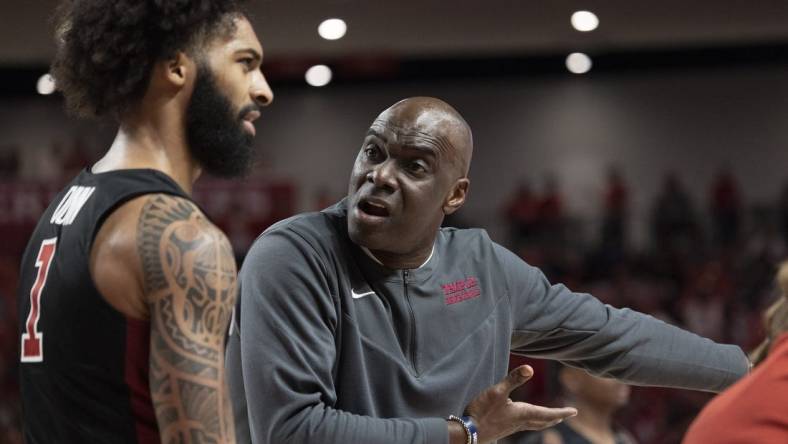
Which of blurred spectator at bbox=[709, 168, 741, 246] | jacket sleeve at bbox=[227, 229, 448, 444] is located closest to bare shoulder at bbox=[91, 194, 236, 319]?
jacket sleeve at bbox=[227, 229, 448, 444]

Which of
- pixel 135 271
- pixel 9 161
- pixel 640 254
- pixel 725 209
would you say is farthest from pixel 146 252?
pixel 9 161

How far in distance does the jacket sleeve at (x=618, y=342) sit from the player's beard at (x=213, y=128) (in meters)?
0.98

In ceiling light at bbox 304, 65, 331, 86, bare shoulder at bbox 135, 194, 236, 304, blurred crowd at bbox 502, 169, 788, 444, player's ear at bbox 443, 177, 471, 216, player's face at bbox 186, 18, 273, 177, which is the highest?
ceiling light at bbox 304, 65, 331, 86

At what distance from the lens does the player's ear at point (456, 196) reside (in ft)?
9.44

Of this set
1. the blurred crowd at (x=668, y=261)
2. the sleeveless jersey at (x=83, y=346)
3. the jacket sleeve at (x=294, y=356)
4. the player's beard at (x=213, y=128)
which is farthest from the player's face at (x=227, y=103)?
the blurred crowd at (x=668, y=261)

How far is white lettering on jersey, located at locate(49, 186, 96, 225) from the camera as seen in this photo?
2027mm

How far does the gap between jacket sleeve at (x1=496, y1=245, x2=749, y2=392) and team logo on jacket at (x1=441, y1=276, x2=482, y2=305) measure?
151 millimetres

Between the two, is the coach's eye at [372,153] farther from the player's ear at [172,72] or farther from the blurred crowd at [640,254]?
the blurred crowd at [640,254]

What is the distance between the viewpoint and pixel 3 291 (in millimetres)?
11359

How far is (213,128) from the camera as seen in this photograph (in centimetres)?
222

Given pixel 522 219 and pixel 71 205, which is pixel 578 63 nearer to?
pixel 522 219

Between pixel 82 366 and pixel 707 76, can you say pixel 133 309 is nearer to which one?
pixel 82 366

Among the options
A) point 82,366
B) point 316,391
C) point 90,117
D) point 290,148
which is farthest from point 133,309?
point 290,148

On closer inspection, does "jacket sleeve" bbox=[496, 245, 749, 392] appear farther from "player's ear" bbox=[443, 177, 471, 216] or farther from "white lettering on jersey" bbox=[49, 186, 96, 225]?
"white lettering on jersey" bbox=[49, 186, 96, 225]
